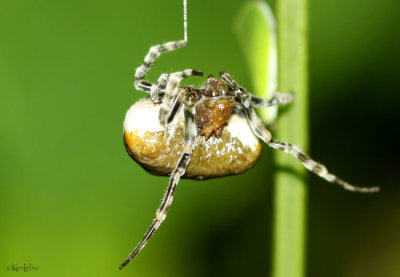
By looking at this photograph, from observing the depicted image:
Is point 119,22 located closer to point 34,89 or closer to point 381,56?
point 34,89

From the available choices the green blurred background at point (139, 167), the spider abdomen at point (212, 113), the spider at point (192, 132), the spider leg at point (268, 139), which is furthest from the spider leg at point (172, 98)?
the green blurred background at point (139, 167)

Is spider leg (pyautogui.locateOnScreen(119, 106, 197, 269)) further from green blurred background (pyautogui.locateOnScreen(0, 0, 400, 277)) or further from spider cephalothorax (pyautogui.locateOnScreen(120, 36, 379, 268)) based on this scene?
green blurred background (pyautogui.locateOnScreen(0, 0, 400, 277))

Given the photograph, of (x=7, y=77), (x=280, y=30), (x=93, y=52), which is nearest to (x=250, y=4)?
(x=280, y=30)

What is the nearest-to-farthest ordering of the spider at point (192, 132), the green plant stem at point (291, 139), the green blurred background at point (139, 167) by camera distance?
1. the green plant stem at point (291, 139)
2. the spider at point (192, 132)
3. the green blurred background at point (139, 167)

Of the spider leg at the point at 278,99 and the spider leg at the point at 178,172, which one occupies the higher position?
the spider leg at the point at 278,99

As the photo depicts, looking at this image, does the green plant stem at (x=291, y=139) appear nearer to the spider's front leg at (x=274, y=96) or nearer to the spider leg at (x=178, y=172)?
the spider's front leg at (x=274, y=96)

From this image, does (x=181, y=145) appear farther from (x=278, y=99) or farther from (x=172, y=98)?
(x=278, y=99)

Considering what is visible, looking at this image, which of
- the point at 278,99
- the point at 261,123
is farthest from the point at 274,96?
the point at 261,123
